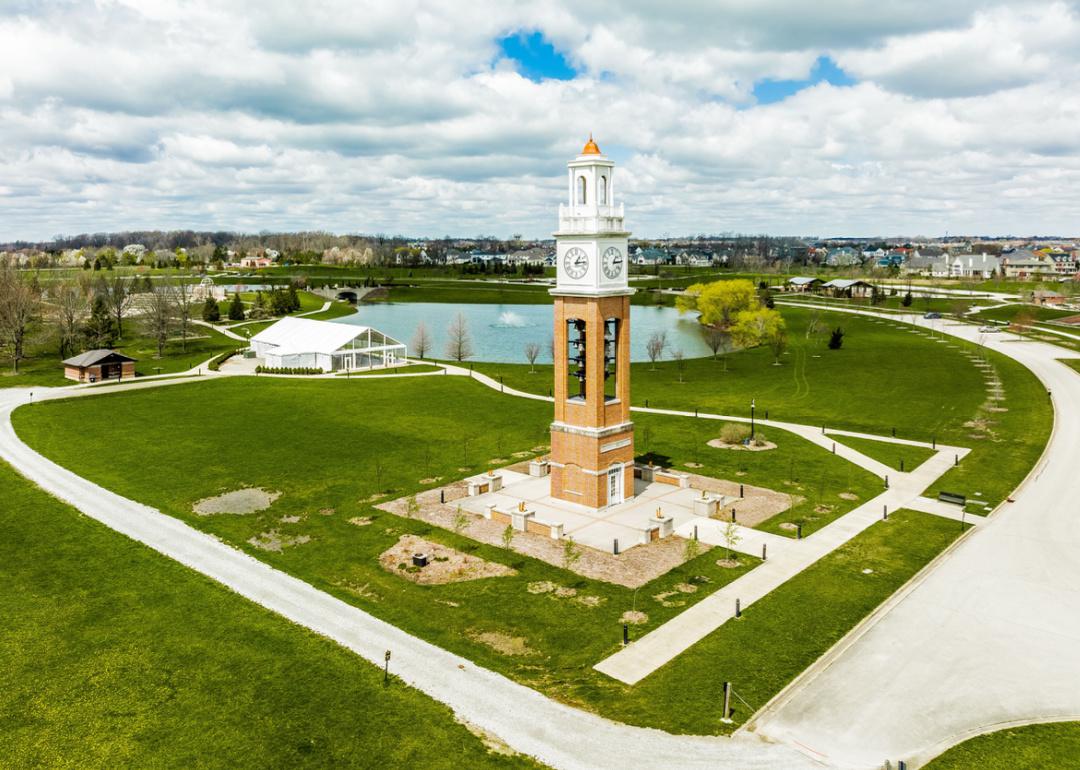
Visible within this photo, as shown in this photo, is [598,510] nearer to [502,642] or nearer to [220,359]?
[502,642]

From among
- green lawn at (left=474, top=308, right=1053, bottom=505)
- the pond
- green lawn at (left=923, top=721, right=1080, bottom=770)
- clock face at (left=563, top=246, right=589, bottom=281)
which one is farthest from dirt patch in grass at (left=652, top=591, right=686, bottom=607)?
the pond

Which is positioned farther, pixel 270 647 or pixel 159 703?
pixel 270 647

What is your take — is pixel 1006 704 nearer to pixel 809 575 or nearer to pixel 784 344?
pixel 809 575

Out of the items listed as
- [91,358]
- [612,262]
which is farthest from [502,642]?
[91,358]

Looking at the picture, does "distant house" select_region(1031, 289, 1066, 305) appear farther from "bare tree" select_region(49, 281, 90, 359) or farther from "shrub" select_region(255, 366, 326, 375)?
"bare tree" select_region(49, 281, 90, 359)

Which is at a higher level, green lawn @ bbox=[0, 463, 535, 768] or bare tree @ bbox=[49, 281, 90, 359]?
bare tree @ bbox=[49, 281, 90, 359]

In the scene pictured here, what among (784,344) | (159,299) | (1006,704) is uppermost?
(159,299)

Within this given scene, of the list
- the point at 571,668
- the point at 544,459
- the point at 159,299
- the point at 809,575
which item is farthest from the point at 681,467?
the point at 159,299
